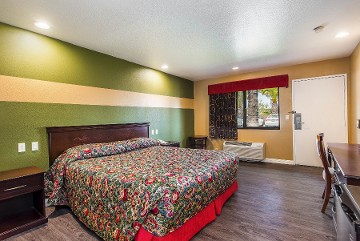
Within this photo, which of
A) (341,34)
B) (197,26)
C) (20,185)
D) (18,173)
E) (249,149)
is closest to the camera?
(20,185)

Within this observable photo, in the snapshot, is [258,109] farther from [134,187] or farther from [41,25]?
[41,25]

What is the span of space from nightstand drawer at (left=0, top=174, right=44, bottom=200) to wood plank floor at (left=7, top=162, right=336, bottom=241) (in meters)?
0.46

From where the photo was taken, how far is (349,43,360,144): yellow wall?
3457mm

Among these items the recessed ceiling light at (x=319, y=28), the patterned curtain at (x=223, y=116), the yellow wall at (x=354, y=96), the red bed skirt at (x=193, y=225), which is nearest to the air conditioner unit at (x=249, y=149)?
the patterned curtain at (x=223, y=116)

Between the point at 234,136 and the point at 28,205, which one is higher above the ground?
the point at 234,136

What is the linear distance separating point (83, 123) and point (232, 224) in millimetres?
2739

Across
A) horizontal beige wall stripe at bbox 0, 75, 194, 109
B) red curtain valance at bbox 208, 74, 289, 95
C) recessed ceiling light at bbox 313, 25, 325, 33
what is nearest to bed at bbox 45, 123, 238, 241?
horizontal beige wall stripe at bbox 0, 75, 194, 109

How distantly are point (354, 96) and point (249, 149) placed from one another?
2.38m

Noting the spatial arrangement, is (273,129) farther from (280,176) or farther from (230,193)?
(230,193)

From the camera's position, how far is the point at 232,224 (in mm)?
2217

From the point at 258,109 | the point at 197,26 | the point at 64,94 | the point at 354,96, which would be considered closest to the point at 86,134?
the point at 64,94

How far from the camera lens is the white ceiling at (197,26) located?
84.6 inches

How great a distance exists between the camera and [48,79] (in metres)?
2.89

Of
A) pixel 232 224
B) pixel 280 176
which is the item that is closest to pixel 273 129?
pixel 280 176
